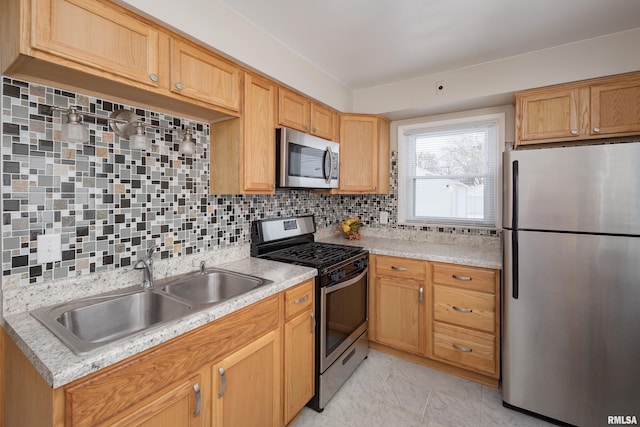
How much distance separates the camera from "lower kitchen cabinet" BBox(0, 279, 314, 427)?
0.94m

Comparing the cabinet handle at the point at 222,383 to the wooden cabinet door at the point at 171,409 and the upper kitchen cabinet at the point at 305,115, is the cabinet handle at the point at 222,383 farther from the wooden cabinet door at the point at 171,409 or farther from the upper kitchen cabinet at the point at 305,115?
the upper kitchen cabinet at the point at 305,115

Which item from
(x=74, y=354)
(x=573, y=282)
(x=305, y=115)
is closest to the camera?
(x=74, y=354)

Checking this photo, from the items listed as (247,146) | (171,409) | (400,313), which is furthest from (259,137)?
(400,313)

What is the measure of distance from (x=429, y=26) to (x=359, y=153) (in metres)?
1.22

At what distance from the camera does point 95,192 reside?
147 centimetres

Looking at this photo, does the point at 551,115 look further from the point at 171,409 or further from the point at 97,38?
the point at 171,409

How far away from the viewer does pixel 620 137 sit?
2053 mm

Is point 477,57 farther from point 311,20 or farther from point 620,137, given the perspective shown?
point 311,20

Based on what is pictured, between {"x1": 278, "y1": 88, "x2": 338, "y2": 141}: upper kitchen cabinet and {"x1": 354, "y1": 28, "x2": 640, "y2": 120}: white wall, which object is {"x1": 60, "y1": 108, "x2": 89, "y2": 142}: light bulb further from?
{"x1": 354, "y1": 28, "x2": 640, "y2": 120}: white wall

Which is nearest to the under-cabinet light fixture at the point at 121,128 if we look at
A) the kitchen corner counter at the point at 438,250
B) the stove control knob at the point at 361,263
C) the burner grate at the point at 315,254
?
the burner grate at the point at 315,254

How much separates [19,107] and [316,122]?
1819 millimetres


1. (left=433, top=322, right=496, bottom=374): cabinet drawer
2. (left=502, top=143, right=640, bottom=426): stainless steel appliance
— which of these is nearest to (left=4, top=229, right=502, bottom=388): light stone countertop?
(left=502, top=143, right=640, bottom=426): stainless steel appliance

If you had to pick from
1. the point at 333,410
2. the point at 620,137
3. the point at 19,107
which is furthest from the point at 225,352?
the point at 620,137

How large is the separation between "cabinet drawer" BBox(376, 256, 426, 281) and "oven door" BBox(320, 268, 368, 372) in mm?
148
